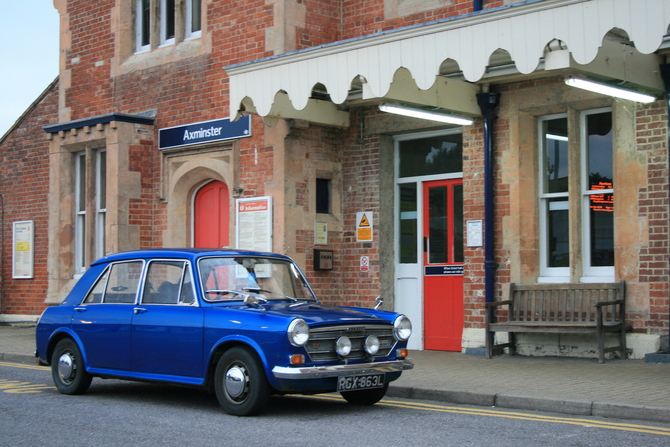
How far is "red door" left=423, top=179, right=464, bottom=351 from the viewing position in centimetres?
1361

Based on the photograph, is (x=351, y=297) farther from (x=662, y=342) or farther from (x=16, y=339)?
(x=16, y=339)

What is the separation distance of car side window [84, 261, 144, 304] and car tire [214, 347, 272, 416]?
1606 mm

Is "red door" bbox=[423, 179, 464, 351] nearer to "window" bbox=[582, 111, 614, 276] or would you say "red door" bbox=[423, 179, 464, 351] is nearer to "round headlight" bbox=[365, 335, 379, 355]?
"window" bbox=[582, 111, 614, 276]

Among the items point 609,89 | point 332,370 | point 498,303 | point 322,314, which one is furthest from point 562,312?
point 332,370

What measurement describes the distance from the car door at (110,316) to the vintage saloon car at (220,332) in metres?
0.01

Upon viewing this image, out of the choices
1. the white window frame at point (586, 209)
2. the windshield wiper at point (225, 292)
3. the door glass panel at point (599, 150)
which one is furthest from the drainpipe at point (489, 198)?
Result: the windshield wiper at point (225, 292)

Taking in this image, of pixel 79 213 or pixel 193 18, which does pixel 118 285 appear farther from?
pixel 79 213

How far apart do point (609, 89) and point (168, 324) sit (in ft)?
19.4

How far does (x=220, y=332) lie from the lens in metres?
8.16

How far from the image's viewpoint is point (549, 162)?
12.6 m

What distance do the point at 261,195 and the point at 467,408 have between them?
6.76 meters

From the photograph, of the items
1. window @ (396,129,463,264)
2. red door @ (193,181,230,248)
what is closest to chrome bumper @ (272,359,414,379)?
window @ (396,129,463,264)

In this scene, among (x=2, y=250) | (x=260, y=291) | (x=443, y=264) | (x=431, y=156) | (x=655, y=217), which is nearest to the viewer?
(x=260, y=291)

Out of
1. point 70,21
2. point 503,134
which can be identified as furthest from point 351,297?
point 70,21
